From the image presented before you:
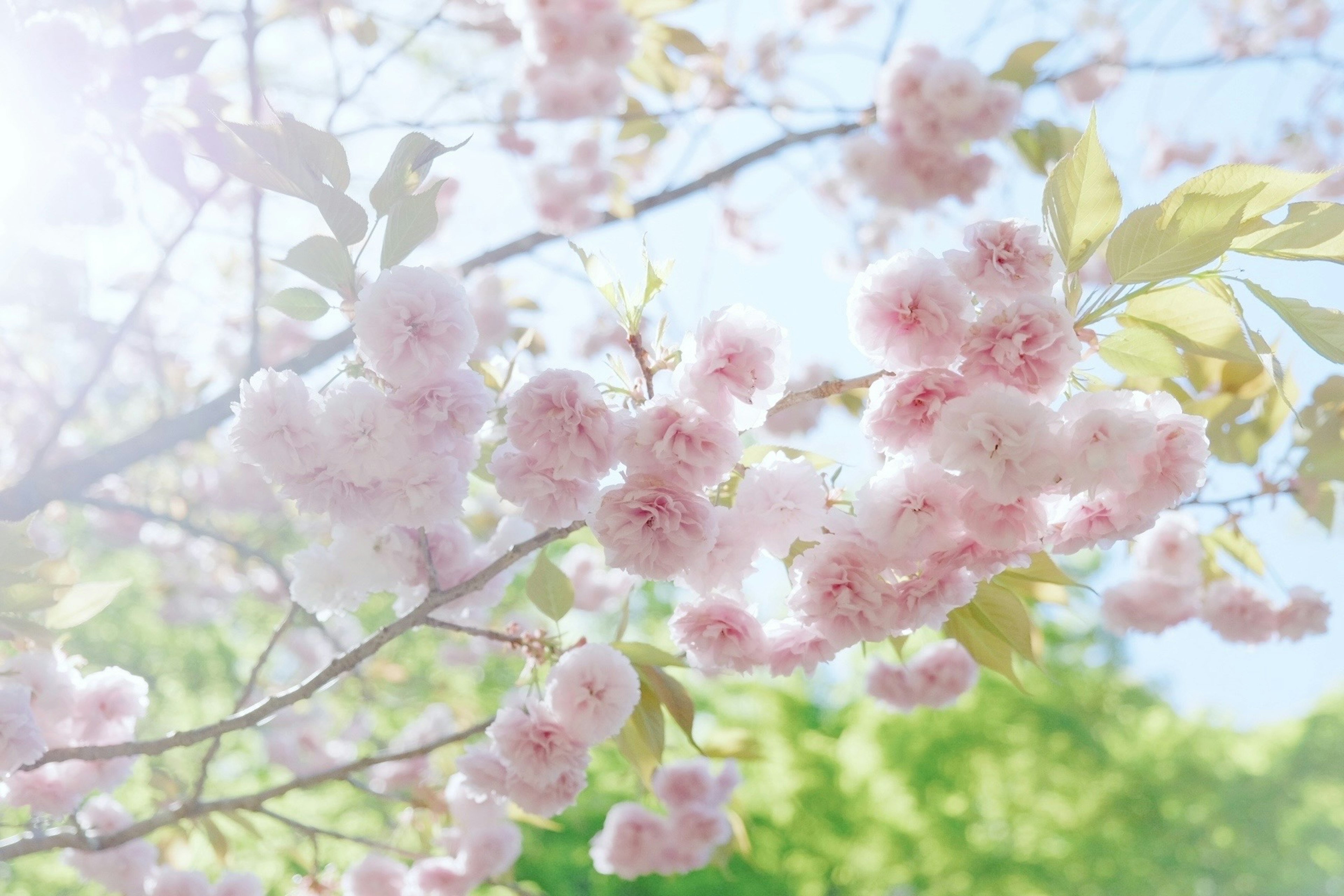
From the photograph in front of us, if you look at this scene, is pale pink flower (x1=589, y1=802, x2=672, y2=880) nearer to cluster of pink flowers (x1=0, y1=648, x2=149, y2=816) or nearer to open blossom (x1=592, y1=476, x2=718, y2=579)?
cluster of pink flowers (x1=0, y1=648, x2=149, y2=816)

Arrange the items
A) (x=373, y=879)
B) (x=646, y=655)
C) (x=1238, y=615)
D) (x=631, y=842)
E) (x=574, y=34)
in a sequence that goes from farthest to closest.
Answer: (x=574, y=34)
(x=631, y=842)
(x=1238, y=615)
(x=373, y=879)
(x=646, y=655)

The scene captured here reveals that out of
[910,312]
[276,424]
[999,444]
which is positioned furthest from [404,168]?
[999,444]

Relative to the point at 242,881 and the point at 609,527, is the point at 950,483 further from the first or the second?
the point at 242,881

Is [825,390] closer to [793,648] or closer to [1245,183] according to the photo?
[793,648]

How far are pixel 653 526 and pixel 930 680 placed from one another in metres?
1.31

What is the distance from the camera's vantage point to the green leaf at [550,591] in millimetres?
1208

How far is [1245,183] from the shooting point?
0.78 meters

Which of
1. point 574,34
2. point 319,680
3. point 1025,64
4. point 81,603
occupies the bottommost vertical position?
point 319,680

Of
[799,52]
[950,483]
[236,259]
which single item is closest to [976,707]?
[799,52]

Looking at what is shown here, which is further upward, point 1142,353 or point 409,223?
point 409,223

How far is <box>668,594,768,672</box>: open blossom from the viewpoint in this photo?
1.02m

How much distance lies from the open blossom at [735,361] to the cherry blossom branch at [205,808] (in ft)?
2.05

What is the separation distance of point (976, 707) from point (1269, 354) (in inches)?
332

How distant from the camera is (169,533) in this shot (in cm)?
517
